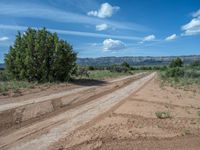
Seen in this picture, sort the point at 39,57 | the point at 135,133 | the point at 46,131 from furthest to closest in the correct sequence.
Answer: the point at 39,57 → the point at 46,131 → the point at 135,133

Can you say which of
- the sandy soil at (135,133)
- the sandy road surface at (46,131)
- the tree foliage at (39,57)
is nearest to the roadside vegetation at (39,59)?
the tree foliage at (39,57)

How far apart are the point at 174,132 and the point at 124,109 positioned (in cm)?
377

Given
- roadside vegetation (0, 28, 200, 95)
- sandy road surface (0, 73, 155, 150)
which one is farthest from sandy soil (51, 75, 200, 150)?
roadside vegetation (0, 28, 200, 95)

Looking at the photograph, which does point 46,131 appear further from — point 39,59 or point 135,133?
point 39,59

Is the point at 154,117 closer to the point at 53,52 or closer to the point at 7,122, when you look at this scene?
the point at 7,122

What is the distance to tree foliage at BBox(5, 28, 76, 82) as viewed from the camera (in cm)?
2517

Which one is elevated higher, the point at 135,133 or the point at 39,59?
the point at 39,59

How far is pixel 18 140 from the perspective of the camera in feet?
21.6

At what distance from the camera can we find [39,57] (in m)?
25.3

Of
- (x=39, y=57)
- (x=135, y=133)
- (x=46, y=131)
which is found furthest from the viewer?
(x=39, y=57)

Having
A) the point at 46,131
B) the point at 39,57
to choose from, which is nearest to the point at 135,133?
the point at 46,131

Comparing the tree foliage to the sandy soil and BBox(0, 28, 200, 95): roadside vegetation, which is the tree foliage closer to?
BBox(0, 28, 200, 95): roadside vegetation

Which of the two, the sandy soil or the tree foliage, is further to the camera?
the tree foliage

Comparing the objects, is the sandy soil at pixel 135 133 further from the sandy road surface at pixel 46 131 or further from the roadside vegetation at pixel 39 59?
the roadside vegetation at pixel 39 59
